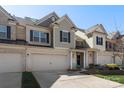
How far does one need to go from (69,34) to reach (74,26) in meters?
1.51

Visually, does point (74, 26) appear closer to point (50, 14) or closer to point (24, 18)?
point (50, 14)

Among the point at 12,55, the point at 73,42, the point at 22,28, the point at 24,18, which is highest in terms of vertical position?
the point at 24,18

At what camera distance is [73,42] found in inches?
853

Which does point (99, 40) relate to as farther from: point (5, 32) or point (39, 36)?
point (5, 32)

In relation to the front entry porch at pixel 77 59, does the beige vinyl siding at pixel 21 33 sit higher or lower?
higher

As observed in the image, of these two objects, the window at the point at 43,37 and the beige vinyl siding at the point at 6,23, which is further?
the window at the point at 43,37

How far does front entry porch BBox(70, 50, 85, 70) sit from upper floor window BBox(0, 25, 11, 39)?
8467 mm

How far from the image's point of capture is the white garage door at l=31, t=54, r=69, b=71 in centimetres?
1802

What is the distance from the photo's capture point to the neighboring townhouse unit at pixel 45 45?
1673 cm

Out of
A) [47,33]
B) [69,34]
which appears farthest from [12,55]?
[69,34]

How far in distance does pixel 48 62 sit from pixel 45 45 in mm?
2277

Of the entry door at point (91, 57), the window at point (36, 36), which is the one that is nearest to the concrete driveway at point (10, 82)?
the window at point (36, 36)

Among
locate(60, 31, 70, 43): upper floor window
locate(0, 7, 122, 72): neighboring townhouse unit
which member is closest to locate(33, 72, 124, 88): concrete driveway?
locate(0, 7, 122, 72): neighboring townhouse unit

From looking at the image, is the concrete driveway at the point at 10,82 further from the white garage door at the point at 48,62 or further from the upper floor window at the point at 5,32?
the upper floor window at the point at 5,32
